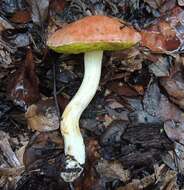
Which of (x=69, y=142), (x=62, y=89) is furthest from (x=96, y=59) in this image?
(x=69, y=142)

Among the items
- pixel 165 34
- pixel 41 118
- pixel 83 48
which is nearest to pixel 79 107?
pixel 41 118

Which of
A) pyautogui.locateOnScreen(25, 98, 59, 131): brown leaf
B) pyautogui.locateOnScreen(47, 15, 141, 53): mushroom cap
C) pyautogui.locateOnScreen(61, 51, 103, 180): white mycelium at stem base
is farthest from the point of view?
pyautogui.locateOnScreen(25, 98, 59, 131): brown leaf

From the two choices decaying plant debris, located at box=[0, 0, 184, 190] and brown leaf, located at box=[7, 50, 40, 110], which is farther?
brown leaf, located at box=[7, 50, 40, 110]

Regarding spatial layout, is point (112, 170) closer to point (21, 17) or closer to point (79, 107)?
point (79, 107)

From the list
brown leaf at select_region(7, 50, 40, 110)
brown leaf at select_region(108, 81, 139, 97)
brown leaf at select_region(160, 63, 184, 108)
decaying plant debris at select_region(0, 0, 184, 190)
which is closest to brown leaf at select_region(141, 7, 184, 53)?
decaying plant debris at select_region(0, 0, 184, 190)

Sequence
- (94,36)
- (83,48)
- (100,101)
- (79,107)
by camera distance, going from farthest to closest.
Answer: (100,101) → (79,107) → (83,48) → (94,36)

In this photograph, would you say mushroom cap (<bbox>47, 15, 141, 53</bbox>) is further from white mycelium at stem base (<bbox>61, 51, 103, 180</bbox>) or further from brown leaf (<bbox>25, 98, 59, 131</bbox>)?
brown leaf (<bbox>25, 98, 59, 131</bbox>)

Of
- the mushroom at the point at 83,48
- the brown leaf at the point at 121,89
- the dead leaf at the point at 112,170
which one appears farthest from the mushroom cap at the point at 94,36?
the dead leaf at the point at 112,170

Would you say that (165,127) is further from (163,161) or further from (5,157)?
(5,157)
